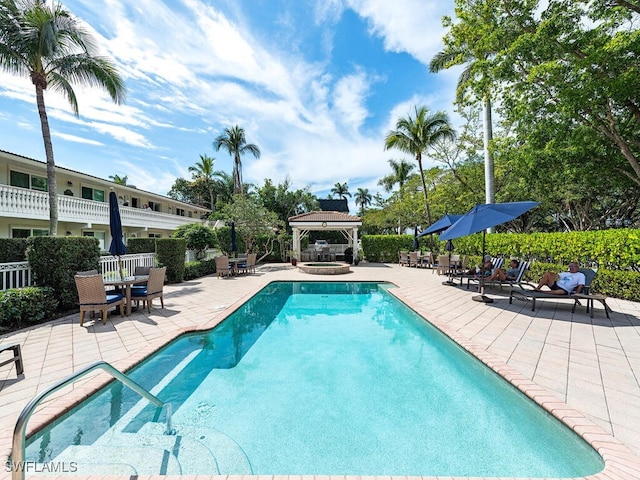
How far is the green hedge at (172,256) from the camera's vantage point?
12.1 meters

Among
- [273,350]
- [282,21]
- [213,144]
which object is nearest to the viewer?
[273,350]

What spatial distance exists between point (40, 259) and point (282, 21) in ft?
37.4

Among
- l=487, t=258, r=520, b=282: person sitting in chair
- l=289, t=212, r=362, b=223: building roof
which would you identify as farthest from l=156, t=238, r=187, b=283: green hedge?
l=487, t=258, r=520, b=282: person sitting in chair

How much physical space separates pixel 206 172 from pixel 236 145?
12.5 m

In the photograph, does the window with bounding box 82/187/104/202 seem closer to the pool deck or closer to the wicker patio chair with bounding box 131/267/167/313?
the pool deck

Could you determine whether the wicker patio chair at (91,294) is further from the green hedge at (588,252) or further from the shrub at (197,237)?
the green hedge at (588,252)

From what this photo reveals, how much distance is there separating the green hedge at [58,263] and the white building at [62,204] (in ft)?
9.31

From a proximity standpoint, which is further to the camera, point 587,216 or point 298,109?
point 587,216

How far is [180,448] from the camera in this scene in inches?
114

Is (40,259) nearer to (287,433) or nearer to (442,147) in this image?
(287,433)

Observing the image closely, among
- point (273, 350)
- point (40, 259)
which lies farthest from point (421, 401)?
point (40, 259)

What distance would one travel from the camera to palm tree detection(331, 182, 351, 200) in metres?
61.0

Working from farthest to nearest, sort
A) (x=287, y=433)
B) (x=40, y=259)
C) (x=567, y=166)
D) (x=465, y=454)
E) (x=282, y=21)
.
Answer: (x=567, y=166) → (x=282, y=21) → (x=40, y=259) → (x=287, y=433) → (x=465, y=454)

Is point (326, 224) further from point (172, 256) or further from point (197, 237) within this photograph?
point (172, 256)
